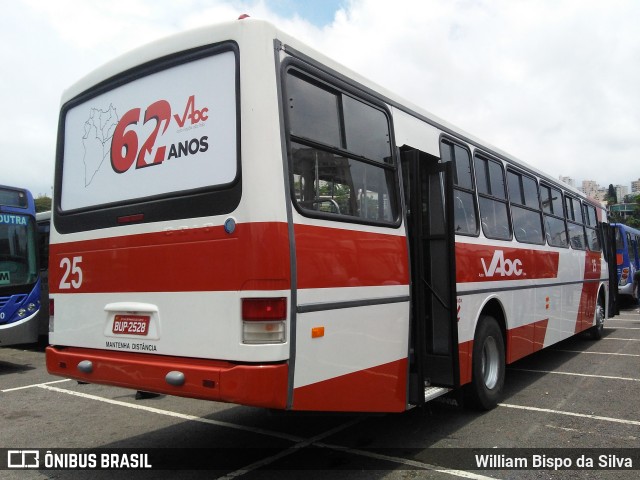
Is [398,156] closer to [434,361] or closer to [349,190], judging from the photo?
[349,190]

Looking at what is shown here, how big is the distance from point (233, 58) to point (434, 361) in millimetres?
3352

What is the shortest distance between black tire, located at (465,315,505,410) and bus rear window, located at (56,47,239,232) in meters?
3.59

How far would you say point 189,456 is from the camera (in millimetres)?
4801

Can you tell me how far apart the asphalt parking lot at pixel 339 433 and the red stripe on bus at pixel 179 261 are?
3.76ft

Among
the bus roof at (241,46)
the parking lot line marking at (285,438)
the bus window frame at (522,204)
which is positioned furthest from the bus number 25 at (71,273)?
the bus window frame at (522,204)

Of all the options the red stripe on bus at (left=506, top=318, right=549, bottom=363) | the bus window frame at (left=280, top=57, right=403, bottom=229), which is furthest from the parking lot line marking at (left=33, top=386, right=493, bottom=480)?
the red stripe on bus at (left=506, top=318, right=549, bottom=363)

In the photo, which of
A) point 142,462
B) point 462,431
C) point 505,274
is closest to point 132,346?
point 142,462

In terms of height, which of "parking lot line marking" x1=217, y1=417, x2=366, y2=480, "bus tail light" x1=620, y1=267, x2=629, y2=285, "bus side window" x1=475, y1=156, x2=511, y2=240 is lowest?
"parking lot line marking" x1=217, y1=417, x2=366, y2=480

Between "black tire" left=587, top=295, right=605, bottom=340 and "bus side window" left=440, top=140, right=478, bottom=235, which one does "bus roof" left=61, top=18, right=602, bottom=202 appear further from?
"black tire" left=587, top=295, right=605, bottom=340

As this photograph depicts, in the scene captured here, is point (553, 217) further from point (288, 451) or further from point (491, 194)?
point (288, 451)

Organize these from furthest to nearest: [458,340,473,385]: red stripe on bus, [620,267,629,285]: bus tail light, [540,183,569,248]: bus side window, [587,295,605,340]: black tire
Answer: [620,267,629,285]: bus tail light → [587,295,605,340]: black tire → [540,183,569,248]: bus side window → [458,340,473,385]: red stripe on bus

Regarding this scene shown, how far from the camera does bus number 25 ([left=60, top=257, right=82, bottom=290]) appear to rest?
454 centimetres

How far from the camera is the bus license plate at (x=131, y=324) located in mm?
3992

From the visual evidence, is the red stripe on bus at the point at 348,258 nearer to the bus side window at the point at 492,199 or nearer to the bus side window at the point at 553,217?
the bus side window at the point at 492,199
